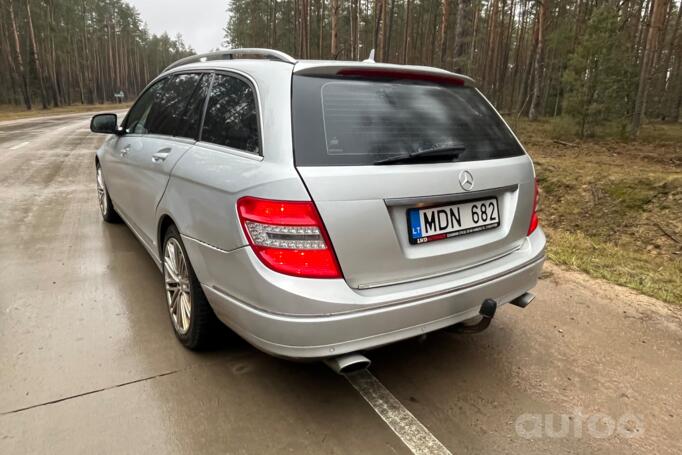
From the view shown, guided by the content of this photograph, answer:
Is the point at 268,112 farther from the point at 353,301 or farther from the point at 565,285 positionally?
the point at 565,285

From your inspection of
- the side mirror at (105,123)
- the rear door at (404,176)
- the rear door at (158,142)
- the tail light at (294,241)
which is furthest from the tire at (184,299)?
the side mirror at (105,123)

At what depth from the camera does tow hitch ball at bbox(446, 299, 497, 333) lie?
7.42ft

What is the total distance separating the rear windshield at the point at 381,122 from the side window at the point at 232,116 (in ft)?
0.94

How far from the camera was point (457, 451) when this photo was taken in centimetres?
198

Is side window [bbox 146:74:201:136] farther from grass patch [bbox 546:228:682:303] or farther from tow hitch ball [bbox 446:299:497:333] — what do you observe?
grass patch [bbox 546:228:682:303]

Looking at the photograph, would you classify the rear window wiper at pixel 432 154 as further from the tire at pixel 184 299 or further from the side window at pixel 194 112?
the side window at pixel 194 112

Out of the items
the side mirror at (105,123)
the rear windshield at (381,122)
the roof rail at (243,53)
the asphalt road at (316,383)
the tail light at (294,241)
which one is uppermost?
the roof rail at (243,53)

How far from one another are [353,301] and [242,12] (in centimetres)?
5402

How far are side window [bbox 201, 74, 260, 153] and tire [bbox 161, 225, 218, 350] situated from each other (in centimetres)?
65

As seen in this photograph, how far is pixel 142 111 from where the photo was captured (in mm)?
4160

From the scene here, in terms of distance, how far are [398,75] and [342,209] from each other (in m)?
0.96

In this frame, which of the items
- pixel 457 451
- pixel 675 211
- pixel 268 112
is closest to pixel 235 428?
pixel 457 451

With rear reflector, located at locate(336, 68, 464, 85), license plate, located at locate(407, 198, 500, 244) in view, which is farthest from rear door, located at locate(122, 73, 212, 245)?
license plate, located at locate(407, 198, 500, 244)

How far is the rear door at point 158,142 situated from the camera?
2943 millimetres
